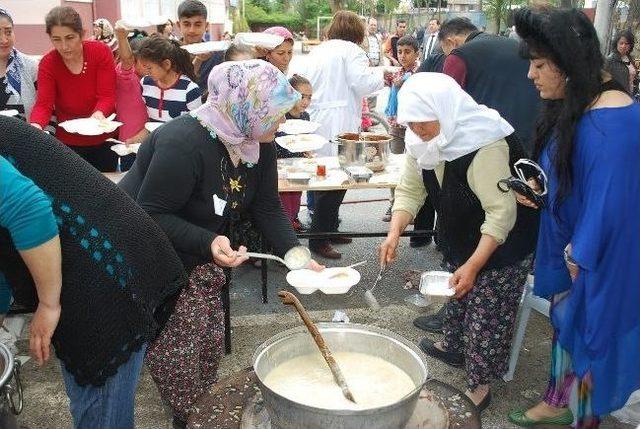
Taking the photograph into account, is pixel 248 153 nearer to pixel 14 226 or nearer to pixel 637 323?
pixel 14 226

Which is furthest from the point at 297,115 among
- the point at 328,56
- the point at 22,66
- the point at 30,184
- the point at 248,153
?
the point at 30,184

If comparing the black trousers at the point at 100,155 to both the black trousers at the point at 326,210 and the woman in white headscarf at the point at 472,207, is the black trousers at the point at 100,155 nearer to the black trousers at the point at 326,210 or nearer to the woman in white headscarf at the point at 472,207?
the black trousers at the point at 326,210

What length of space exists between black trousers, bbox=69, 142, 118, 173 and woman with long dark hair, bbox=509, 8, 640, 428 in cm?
276

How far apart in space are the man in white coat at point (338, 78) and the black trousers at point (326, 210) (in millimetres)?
43

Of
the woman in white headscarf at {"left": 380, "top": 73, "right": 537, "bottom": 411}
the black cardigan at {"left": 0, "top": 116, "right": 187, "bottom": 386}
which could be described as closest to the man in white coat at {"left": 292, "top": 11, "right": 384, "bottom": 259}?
the woman in white headscarf at {"left": 380, "top": 73, "right": 537, "bottom": 411}

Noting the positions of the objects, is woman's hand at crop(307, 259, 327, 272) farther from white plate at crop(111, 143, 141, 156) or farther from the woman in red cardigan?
the woman in red cardigan

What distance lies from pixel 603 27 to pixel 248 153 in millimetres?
4513

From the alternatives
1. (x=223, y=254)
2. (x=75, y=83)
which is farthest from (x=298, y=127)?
(x=223, y=254)

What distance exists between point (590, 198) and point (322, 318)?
6.03 ft

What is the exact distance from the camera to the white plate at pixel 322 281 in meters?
1.86

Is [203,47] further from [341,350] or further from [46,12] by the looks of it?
[46,12]

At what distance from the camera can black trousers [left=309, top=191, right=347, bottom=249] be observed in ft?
13.1

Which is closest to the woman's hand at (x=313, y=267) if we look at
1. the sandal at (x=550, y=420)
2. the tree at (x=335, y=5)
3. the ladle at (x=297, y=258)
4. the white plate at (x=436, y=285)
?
the ladle at (x=297, y=258)

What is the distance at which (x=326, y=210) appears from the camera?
402cm
